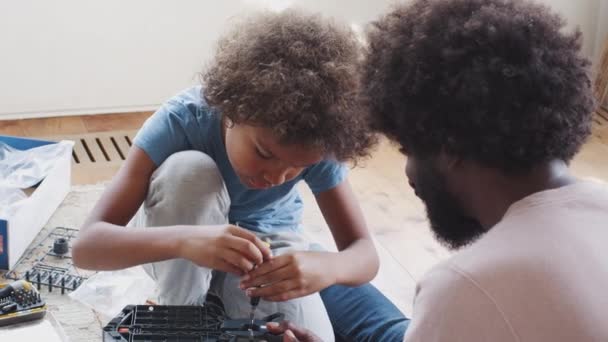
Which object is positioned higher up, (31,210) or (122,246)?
(122,246)

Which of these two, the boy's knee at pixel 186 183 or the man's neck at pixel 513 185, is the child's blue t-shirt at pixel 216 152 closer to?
the boy's knee at pixel 186 183

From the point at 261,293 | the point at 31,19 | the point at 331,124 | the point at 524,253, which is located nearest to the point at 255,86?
the point at 331,124

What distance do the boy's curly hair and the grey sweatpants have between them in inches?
4.7

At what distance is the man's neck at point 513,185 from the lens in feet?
2.90

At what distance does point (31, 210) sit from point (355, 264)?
0.84 m

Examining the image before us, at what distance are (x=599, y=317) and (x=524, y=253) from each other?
→ 0.30 ft

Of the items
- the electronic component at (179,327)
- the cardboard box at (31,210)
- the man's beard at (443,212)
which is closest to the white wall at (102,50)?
the cardboard box at (31,210)

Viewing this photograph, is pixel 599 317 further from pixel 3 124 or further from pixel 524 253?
pixel 3 124

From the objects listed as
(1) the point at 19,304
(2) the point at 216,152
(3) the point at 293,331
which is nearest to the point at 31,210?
(1) the point at 19,304

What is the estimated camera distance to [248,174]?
1256 millimetres

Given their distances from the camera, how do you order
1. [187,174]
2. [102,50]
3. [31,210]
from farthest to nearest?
[102,50], [31,210], [187,174]

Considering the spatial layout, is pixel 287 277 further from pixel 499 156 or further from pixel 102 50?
pixel 102 50

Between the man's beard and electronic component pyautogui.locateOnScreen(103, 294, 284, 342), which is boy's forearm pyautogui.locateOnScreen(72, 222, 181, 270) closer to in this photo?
electronic component pyautogui.locateOnScreen(103, 294, 284, 342)

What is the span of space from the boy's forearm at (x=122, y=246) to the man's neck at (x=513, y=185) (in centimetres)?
52
